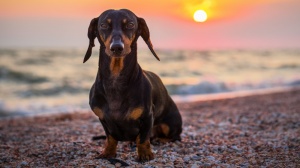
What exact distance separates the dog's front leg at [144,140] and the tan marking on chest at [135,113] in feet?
0.46

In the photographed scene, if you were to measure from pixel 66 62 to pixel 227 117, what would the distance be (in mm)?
20556

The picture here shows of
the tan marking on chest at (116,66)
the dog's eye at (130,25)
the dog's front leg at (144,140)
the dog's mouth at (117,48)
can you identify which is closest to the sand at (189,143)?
the dog's front leg at (144,140)

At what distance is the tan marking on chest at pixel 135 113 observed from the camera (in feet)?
15.4

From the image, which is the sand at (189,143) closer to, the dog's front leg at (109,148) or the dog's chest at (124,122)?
the dog's front leg at (109,148)

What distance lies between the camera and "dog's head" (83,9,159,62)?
422 centimetres

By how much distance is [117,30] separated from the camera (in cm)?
436

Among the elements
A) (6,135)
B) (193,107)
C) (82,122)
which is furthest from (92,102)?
(193,107)

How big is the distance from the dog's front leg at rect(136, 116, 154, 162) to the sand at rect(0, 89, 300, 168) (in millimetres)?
103

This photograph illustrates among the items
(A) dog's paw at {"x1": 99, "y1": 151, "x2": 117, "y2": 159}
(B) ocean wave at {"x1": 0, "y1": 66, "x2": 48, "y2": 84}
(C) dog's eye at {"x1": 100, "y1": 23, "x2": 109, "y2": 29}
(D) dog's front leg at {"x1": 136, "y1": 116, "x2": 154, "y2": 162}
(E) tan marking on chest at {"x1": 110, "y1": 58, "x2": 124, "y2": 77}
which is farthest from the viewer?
(B) ocean wave at {"x1": 0, "y1": 66, "x2": 48, "y2": 84}

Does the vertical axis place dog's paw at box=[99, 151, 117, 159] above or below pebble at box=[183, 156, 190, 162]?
below

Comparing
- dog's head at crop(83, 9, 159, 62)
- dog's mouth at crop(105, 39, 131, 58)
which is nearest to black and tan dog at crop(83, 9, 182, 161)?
dog's head at crop(83, 9, 159, 62)

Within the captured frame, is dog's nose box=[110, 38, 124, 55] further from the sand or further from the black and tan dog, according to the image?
the sand

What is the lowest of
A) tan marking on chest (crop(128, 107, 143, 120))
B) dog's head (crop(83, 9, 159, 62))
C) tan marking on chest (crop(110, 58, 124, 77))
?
tan marking on chest (crop(128, 107, 143, 120))

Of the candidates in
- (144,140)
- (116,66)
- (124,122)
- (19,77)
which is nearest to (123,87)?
(116,66)
